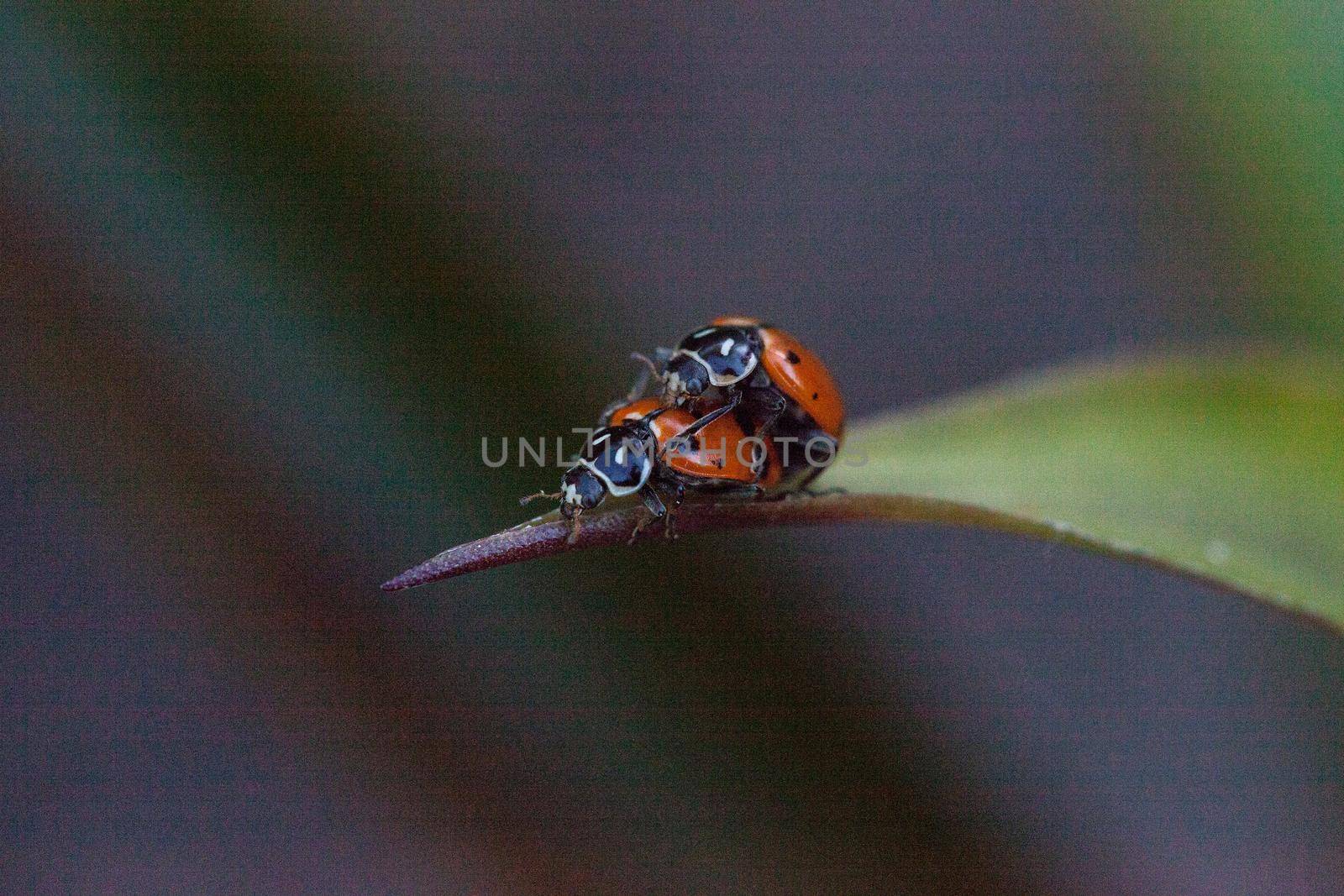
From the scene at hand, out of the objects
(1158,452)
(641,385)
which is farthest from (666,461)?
(1158,452)

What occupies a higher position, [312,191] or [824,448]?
[312,191]

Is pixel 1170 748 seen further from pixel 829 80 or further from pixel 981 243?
pixel 829 80

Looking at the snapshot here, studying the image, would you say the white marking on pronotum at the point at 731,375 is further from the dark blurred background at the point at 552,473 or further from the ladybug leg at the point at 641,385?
the dark blurred background at the point at 552,473

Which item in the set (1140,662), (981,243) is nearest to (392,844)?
(1140,662)

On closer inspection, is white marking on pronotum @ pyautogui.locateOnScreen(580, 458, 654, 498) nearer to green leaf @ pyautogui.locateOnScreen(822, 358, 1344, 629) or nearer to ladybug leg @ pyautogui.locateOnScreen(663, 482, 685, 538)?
ladybug leg @ pyautogui.locateOnScreen(663, 482, 685, 538)

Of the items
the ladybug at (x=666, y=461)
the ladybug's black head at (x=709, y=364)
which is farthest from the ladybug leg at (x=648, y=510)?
the ladybug's black head at (x=709, y=364)

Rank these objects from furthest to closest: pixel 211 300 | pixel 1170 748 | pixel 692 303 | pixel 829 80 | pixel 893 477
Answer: pixel 829 80 < pixel 692 303 < pixel 1170 748 < pixel 211 300 < pixel 893 477

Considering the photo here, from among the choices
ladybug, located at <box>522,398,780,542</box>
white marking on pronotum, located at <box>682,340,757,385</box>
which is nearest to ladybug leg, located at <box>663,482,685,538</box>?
ladybug, located at <box>522,398,780,542</box>
